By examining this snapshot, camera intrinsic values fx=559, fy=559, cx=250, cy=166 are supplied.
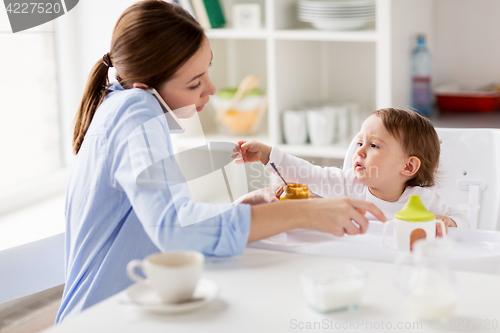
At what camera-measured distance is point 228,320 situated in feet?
2.45

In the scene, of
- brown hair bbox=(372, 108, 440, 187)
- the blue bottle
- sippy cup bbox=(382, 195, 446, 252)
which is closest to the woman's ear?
sippy cup bbox=(382, 195, 446, 252)

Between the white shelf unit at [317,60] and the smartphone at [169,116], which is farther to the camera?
the white shelf unit at [317,60]

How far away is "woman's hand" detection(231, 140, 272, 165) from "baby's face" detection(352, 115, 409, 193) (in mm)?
244

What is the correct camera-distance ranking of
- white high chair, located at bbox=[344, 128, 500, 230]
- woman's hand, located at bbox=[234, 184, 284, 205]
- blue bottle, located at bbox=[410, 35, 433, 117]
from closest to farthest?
woman's hand, located at bbox=[234, 184, 284, 205] < white high chair, located at bbox=[344, 128, 500, 230] < blue bottle, located at bbox=[410, 35, 433, 117]

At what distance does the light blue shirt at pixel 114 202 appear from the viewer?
97 cm

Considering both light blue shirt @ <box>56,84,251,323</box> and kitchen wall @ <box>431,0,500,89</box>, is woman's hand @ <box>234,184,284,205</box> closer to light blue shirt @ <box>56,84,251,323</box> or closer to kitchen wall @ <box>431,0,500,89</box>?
light blue shirt @ <box>56,84,251,323</box>

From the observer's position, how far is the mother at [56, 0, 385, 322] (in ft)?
3.10

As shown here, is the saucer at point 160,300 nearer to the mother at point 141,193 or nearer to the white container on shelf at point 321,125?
the mother at point 141,193

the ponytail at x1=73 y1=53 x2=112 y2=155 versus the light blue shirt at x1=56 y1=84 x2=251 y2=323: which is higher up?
the ponytail at x1=73 y1=53 x2=112 y2=155

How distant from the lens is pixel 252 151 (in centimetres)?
154

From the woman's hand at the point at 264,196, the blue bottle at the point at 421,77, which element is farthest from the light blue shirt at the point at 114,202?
the blue bottle at the point at 421,77

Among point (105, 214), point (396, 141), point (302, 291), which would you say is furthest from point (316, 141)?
point (302, 291)

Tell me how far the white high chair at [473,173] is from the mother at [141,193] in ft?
1.81

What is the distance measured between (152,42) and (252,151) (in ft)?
1.69
